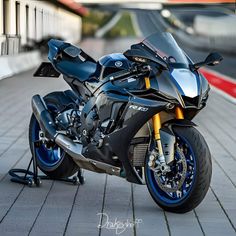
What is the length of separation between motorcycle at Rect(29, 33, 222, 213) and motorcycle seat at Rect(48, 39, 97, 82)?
2cm

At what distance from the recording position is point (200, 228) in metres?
5.91

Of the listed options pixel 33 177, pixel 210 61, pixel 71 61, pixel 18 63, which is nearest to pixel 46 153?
pixel 33 177

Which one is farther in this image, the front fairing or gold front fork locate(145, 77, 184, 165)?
gold front fork locate(145, 77, 184, 165)

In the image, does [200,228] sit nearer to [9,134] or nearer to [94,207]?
[94,207]

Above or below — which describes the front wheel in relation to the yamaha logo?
below

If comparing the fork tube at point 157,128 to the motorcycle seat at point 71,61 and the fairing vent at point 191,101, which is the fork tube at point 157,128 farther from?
the motorcycle seat at point 71,61

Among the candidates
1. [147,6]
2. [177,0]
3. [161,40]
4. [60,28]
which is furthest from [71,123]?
[147,6]

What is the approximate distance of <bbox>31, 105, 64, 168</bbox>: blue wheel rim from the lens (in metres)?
7.57

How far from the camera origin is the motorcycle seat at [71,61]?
7172 millimetres

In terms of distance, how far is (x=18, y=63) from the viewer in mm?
25719

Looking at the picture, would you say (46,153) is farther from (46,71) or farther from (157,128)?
(157,128)

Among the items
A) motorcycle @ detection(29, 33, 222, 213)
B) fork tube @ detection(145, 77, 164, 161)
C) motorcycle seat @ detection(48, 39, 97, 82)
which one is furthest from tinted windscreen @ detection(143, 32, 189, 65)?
motorcycle seat @ detection(48, 39, 97, 82)

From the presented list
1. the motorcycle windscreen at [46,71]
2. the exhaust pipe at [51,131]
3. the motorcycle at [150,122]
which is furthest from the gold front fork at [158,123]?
the motorcycle windscreen at [46,71]

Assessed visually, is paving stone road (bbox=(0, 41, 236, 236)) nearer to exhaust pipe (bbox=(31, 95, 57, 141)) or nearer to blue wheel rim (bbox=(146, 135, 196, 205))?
blue wheel rim (bbox=(146, 135, 196, 205))
